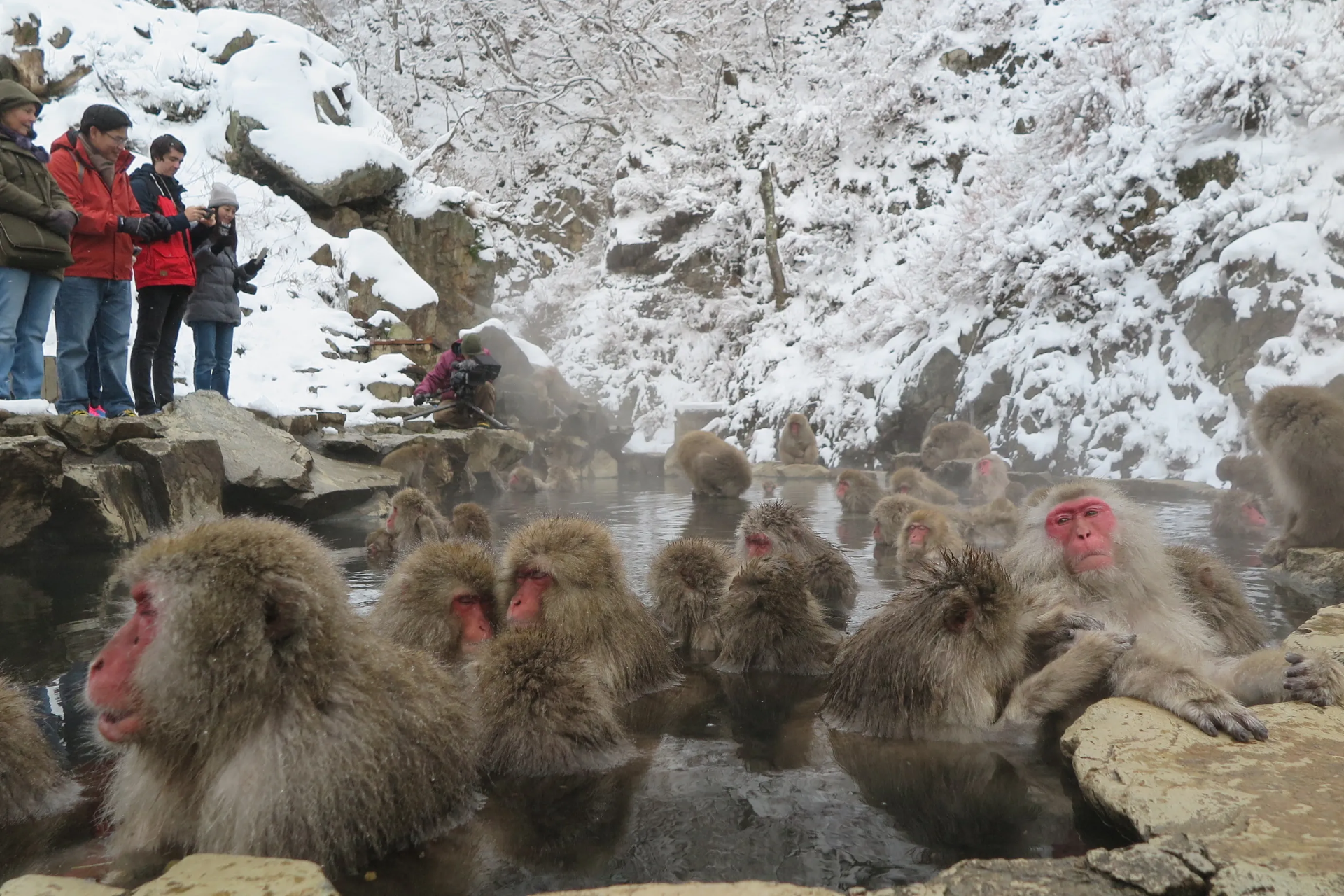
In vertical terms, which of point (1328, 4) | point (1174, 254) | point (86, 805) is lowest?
point (86, 805)

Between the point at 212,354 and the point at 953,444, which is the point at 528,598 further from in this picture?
the point at 953,444

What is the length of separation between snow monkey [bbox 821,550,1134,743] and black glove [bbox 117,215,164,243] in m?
4.86

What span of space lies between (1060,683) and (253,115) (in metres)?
12.5

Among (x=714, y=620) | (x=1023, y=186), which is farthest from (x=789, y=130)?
(x=714, y=620)

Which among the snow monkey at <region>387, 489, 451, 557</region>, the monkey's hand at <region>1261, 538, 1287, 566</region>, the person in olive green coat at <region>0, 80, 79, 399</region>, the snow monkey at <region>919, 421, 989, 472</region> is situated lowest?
the monkey's hand at <region>1261, 538, 1287, 566</region>

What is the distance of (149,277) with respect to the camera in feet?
18.6

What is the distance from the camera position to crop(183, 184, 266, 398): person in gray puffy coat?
609 centimetres

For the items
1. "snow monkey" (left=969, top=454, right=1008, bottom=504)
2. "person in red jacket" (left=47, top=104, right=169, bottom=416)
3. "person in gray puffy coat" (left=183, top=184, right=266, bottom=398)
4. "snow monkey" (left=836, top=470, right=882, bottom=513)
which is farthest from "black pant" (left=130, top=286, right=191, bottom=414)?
"snow monkey" (left=969, top=454, right=1008, bottom=504)

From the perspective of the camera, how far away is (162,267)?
18.6 ft

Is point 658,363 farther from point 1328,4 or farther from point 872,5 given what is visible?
point 1328,4

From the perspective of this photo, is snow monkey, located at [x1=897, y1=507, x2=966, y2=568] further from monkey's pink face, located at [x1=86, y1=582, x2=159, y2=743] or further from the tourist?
the tourist

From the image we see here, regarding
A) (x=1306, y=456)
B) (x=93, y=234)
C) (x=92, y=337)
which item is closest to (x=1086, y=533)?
(x=1306, y=456)

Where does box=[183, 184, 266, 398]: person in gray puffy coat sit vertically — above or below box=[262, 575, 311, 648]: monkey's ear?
above

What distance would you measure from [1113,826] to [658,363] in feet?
57.1
